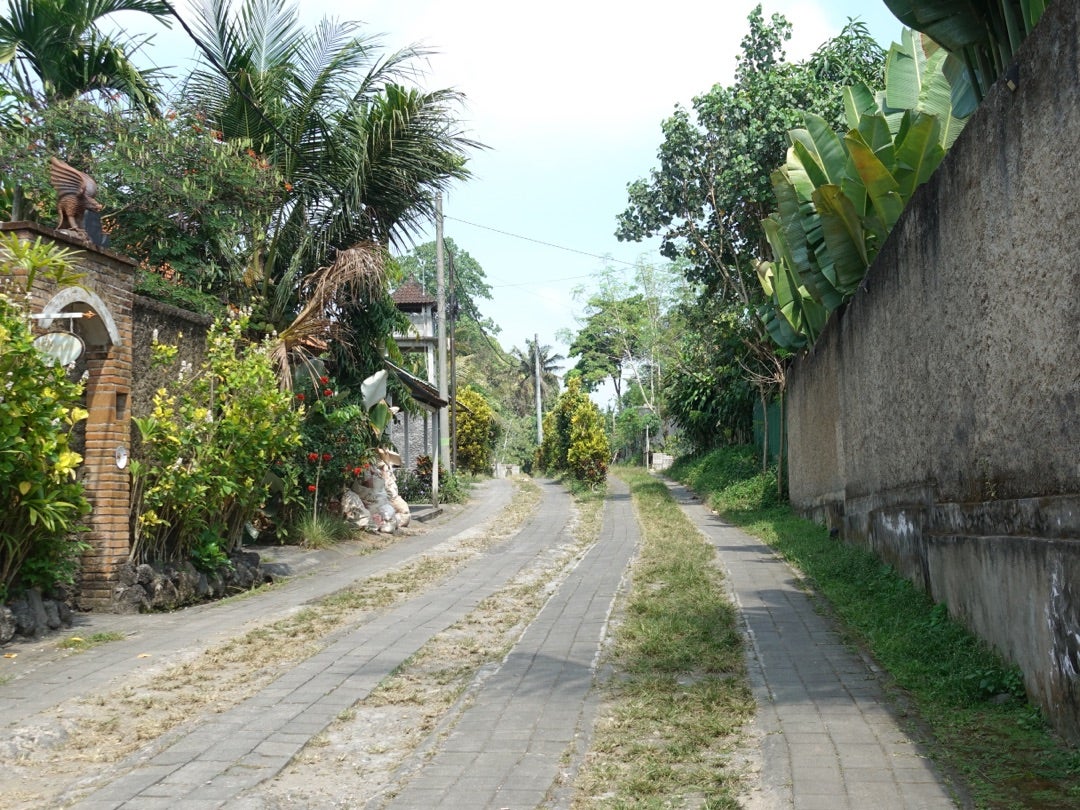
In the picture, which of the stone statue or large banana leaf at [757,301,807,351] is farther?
large banana leaf at [757,301,807,351]

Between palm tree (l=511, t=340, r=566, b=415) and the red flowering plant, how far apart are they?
165 ft

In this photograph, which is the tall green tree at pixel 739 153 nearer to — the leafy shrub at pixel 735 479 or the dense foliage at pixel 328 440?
the leafy shrub at pixel 735 479

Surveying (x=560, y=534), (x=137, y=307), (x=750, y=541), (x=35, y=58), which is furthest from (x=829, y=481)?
(x=35, y=58)

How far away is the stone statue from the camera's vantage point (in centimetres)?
862

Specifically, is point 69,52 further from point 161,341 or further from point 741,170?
point 741,170

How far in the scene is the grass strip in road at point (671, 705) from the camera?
4.41 m

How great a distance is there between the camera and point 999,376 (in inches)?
235

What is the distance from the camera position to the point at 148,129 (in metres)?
12.2

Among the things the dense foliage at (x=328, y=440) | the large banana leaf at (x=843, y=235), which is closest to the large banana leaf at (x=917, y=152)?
the large banana leaf at (x=843, y=235)

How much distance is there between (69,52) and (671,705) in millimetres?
12119

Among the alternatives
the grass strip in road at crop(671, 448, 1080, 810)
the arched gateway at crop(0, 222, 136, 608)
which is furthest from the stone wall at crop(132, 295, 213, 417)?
the grass strip in road at crop(671, 448, 1080, 810)

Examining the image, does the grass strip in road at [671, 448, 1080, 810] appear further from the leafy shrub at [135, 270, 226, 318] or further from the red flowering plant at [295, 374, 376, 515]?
the leafy shrub at [135, 270, 226, 318]

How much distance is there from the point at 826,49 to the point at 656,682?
16.3m

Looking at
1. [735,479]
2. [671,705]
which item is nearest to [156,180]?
[671,705]
